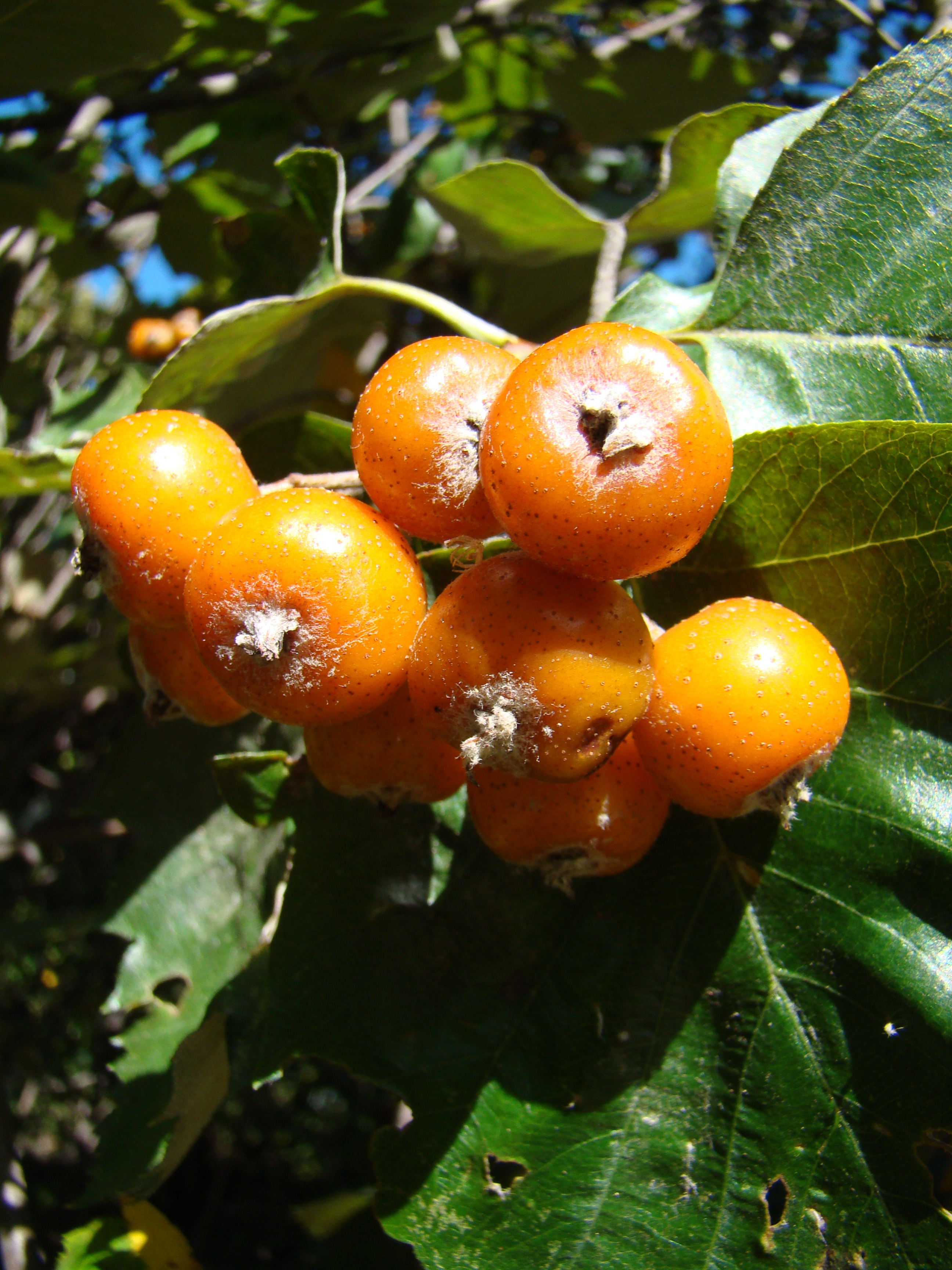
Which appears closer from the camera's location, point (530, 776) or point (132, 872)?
point (530, 776)

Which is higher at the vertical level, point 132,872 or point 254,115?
point 254,115

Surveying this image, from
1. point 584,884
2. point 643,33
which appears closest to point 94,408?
point 584,884

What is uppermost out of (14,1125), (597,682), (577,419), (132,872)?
(577,419)

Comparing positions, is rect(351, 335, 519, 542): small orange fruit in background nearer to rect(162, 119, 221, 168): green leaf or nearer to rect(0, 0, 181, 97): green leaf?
rect(0, 0, 181, 97): green leaf

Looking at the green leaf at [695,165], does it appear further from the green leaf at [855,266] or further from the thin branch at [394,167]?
the thin branch at [394,167]

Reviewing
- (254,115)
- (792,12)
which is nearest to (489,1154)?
(254,115)

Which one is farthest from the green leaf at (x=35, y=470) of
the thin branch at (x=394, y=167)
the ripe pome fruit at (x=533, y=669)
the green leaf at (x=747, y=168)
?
the thin branch at (x=394, y=167)

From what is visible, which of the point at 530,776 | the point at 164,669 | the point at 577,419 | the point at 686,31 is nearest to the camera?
the point at 577,419

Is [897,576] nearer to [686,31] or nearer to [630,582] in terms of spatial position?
[630,582]
